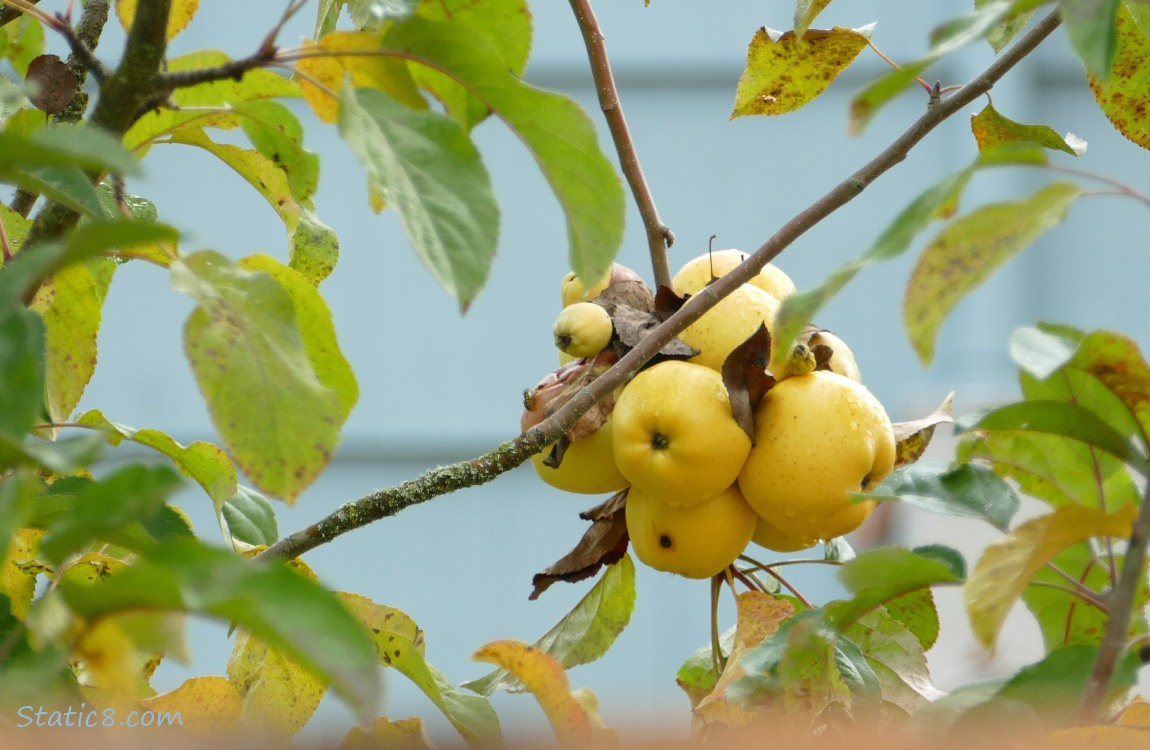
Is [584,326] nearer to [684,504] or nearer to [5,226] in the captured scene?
[684,504]

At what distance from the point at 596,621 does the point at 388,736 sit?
152mm

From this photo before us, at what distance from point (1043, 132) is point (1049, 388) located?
0.53ft

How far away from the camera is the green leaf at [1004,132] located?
0.43 meters

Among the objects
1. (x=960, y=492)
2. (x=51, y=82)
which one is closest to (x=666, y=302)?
(x=960, y=492)

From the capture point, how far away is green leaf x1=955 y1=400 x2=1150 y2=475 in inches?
11.4

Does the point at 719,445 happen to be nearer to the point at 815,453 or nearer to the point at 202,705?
the point at 815,453

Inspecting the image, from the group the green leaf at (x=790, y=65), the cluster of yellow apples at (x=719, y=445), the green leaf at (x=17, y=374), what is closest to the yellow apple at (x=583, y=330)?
the cluster of yellow apples at (x=719, y=445)

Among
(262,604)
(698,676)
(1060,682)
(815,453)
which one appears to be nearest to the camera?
(262,604)

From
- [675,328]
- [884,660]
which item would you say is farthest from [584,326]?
[884,660]

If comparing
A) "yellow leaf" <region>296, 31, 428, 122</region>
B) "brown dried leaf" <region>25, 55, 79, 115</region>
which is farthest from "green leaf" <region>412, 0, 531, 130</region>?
"brown dried leaf" <region>25, 55, 79, 115</region>

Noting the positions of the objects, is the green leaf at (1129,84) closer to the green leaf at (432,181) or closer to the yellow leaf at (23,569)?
the green leaf at (432,181)

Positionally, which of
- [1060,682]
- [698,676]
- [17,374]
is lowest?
[698,676]

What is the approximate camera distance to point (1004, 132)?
0.44 meters

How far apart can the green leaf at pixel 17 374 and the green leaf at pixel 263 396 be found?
7 cm
